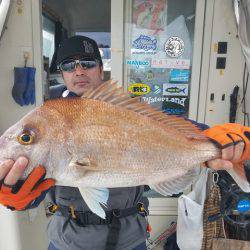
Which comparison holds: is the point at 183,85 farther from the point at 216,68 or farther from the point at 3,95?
the point at 3,95

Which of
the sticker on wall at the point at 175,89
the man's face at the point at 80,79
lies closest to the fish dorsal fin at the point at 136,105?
the man's face at the point at 80,79

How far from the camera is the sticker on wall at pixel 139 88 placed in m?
3.29

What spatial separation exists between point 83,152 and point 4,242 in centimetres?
217

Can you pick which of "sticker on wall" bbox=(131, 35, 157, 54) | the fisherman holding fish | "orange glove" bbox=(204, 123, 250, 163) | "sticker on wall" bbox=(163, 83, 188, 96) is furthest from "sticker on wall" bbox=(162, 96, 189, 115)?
"orange glove" bbox=(204, 123, 250, 163)

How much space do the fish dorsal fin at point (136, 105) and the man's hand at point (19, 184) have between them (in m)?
0.33

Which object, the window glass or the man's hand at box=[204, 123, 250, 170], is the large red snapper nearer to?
the man's hand at box=[204, 123, 250, 170]

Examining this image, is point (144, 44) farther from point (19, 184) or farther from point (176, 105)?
point (19, 184)

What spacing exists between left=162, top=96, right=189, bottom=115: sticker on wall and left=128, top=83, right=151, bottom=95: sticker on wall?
22cm

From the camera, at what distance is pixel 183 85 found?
10.7 ft

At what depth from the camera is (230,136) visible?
1264 mm

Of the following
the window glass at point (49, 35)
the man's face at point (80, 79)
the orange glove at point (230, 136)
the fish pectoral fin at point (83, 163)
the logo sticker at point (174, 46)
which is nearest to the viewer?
the fish pectoral fin at point (83, 163)

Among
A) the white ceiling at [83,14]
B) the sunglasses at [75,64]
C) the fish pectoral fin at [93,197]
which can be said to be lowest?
the fish pectoral fin at [93,197]

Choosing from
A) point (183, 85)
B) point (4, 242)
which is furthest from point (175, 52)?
point (4, 242)

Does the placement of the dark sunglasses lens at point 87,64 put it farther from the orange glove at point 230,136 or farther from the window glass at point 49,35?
the window glass at point 49,35
